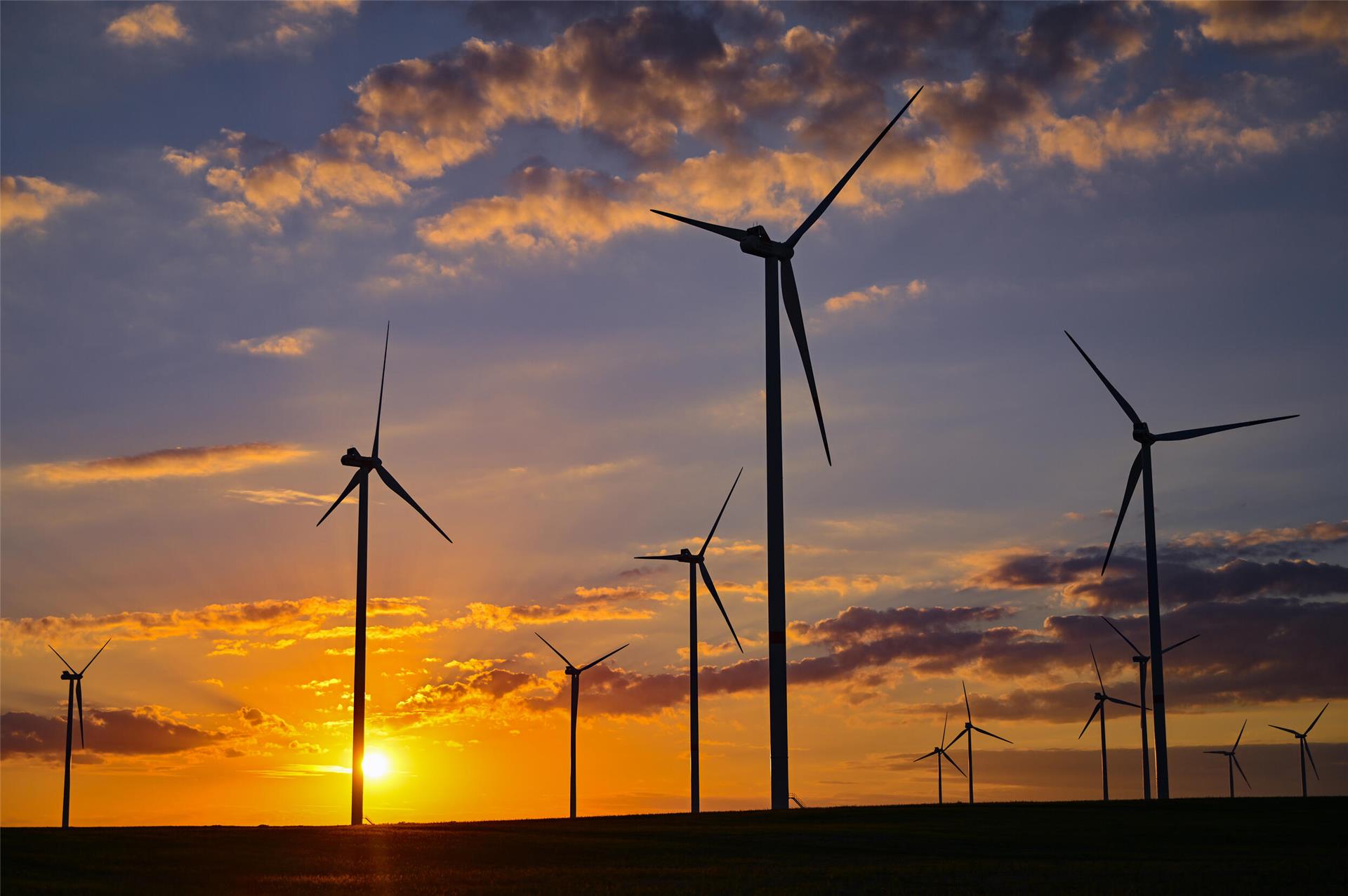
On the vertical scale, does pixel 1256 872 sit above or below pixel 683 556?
below

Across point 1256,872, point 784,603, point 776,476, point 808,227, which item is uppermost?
point 808,227

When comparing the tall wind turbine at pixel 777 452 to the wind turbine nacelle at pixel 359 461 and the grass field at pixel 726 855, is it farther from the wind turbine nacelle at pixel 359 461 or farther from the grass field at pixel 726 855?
the wind turbine nacelle at pixel 359 461

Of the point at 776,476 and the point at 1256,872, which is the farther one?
the point at 776,476

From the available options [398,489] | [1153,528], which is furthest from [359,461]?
[1153,528]

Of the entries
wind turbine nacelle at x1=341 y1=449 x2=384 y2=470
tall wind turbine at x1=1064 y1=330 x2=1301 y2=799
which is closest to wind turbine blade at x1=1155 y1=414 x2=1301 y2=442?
tall wind turbine at x1=1064 y1=330 x2=1301 y2=799

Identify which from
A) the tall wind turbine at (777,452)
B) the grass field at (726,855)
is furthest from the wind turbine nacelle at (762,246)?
the grass field at (726,855)

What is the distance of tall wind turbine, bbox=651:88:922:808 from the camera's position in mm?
75938

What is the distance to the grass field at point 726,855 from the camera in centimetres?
4622

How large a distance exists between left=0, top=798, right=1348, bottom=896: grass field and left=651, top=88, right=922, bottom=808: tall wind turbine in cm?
417

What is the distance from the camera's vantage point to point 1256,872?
163ft

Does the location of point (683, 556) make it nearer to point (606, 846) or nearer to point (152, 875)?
point (606, 846)

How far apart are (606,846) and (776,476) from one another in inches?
1023

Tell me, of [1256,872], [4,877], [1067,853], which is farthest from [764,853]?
[4,877]

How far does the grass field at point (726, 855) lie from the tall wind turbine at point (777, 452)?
417cm
